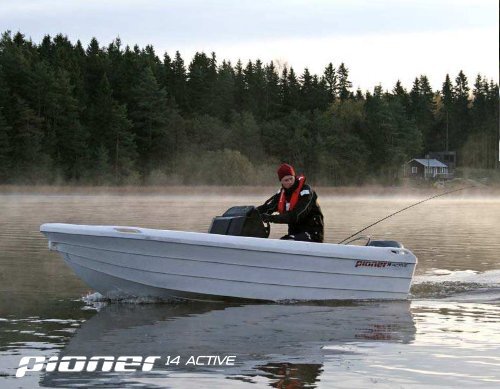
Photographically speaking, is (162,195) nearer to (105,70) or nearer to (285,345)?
(105,70)

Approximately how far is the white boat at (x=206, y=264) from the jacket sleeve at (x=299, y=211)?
40cm

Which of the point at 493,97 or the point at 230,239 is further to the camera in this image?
the point at 493,97

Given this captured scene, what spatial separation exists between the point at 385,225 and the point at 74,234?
19391 mm

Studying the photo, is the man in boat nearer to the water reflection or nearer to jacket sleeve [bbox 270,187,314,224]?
jacket sleeve [bbox 270,187,314,224]

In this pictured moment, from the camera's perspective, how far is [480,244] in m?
23.5

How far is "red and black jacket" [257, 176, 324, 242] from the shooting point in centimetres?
1279

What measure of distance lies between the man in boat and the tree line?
6658 cm

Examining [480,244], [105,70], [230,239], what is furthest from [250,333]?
[105,70]

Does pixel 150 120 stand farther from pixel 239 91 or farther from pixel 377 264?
pixel 377 264

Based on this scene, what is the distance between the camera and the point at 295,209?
12.8 meters

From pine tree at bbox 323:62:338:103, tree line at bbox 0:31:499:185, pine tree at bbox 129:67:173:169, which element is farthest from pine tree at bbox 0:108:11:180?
pine tree at bbox 323:62:338:103

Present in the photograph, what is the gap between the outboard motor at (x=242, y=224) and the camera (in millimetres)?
12539

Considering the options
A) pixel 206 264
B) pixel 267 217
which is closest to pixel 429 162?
pixel 267 217

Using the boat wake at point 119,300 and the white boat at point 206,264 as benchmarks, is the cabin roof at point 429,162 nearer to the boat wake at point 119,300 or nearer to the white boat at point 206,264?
the white boat at point 206,264
